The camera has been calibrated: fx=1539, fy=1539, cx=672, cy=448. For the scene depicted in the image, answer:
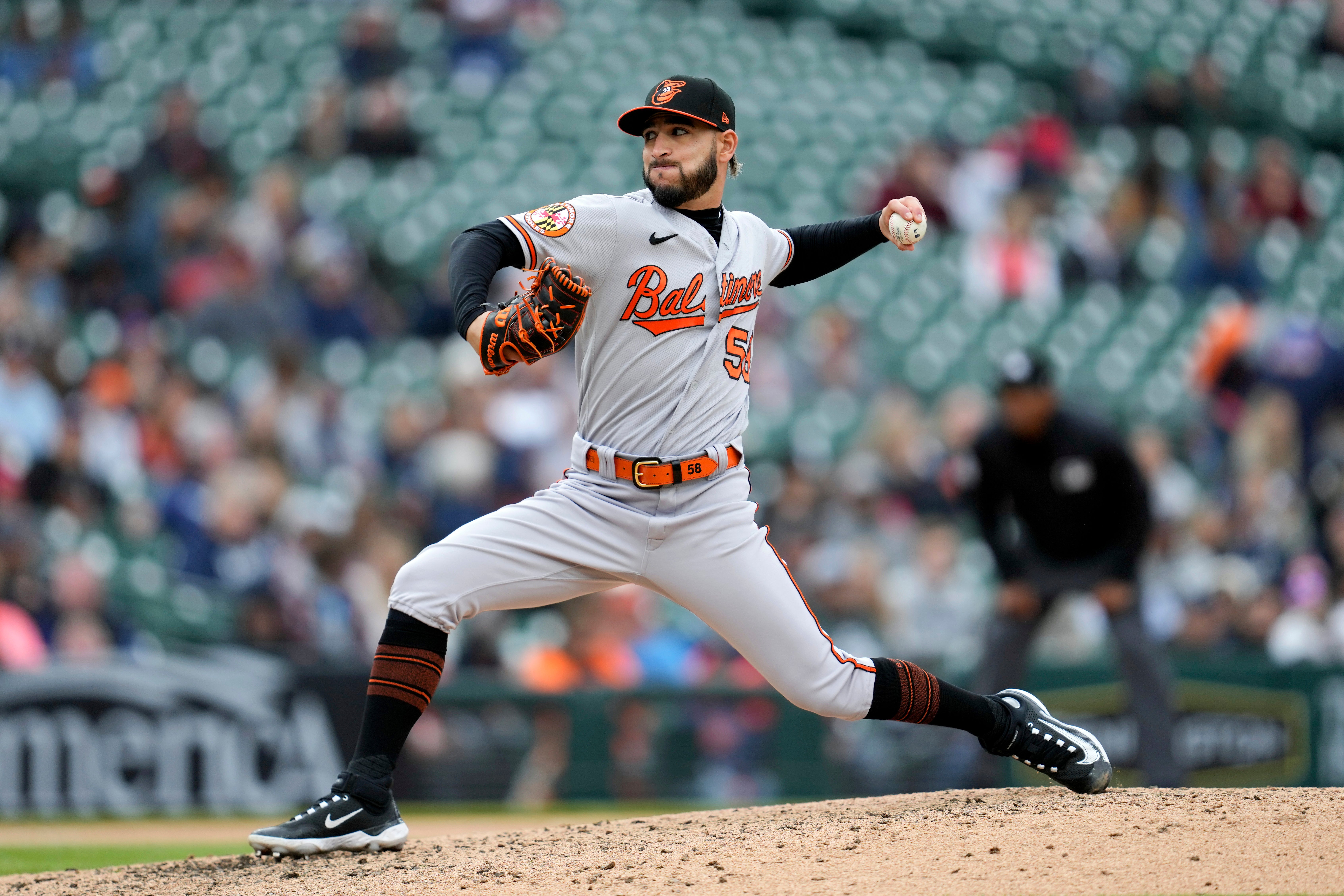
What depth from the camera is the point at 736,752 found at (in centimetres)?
795

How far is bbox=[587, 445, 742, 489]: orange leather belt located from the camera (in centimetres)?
378

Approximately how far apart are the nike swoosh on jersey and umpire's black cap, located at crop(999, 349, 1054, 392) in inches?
134

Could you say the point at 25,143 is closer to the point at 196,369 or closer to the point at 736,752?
the point at 196,369

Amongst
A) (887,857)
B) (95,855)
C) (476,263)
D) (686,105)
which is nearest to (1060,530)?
(887,857)

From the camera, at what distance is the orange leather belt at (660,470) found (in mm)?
3783

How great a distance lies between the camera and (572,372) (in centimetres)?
985

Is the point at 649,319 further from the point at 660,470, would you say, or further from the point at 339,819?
the point at 339,819

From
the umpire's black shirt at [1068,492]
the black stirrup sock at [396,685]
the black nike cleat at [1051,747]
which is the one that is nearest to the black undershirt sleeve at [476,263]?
the black stirrup sock at [396,685]

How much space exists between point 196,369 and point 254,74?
11.7 ft

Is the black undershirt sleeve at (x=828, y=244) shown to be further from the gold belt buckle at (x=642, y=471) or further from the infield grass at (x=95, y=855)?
the infield grass at (x=95, y=855)

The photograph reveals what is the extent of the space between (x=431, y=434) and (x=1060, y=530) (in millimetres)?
4258

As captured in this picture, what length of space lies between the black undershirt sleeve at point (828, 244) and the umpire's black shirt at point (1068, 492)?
2.43 metres

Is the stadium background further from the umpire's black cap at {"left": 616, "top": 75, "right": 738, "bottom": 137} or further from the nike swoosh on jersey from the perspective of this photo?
the umpire's black cap at {"left": 616, "top": 75, "right": 738, "bottom": 137}

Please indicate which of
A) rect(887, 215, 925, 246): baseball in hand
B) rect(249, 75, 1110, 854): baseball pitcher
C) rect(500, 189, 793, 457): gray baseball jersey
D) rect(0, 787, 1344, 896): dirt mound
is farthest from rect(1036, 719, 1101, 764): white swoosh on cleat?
rect(887, 215, 925, 246): baseball in hand
